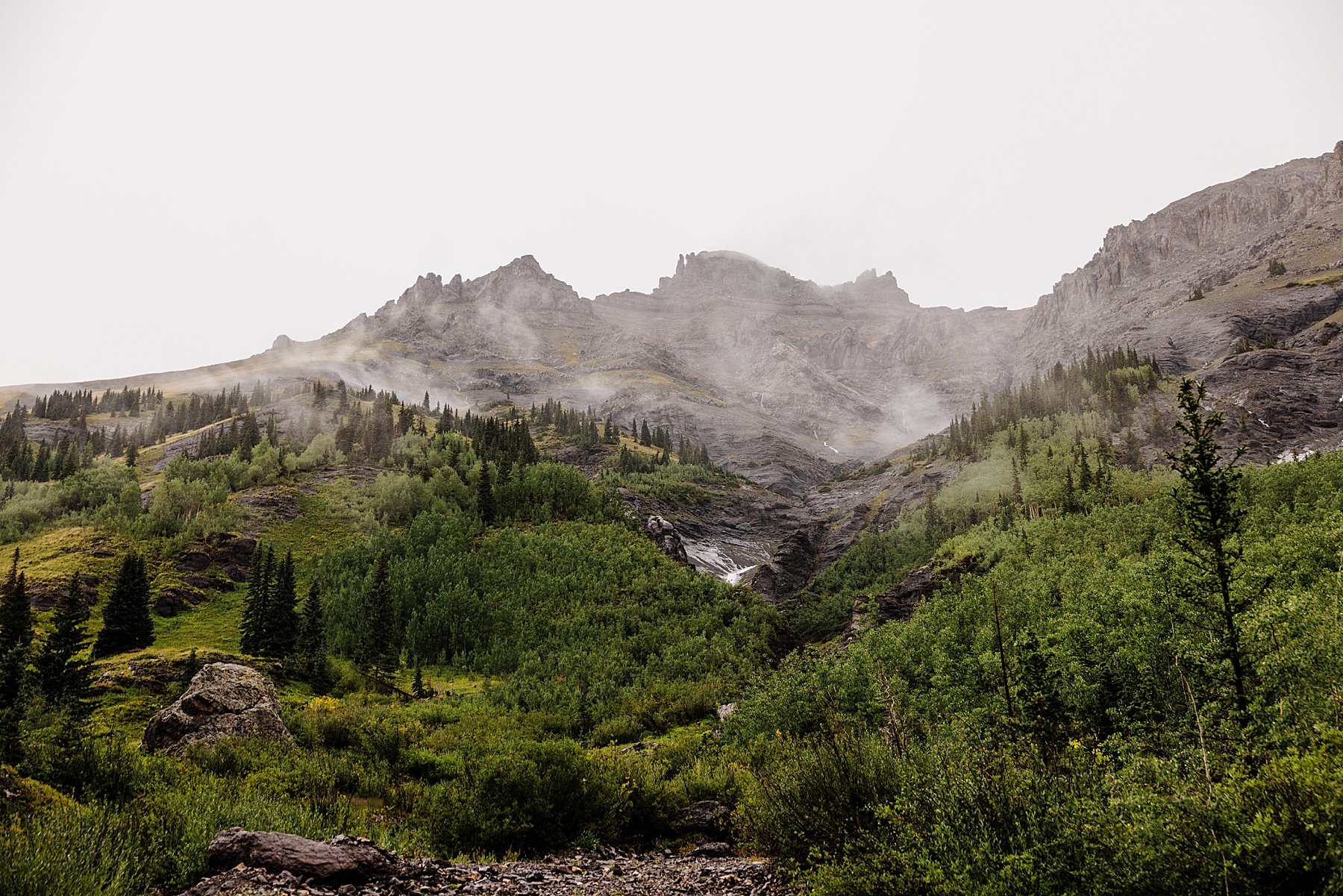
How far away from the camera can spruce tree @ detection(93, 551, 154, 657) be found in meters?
50.4

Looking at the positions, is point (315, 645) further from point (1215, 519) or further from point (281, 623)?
point (1215, 519)

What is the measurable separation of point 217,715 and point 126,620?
130 ft

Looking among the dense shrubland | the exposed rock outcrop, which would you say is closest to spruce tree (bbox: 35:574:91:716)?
the dense shrubland

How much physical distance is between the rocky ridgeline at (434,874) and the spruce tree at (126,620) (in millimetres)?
53103

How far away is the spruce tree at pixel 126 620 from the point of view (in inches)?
1983

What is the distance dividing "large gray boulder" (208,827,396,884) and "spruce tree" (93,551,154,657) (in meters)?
53.6

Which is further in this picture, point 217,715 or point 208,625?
point 208,625

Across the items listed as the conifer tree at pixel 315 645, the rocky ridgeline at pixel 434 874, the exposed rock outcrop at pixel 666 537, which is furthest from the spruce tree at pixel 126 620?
the exposed rock outcrop at pixel 666 537

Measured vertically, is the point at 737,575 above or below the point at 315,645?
below

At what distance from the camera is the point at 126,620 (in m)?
52.0

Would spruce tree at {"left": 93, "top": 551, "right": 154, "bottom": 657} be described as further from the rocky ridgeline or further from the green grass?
the rocky ridgeline

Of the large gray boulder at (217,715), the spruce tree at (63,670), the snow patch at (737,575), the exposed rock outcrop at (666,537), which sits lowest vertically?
the snow patch at (737,575)

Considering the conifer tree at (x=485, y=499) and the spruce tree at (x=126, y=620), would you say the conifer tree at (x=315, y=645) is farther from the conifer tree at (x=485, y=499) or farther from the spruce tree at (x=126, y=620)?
the conifer tree at (x=485, y=499)

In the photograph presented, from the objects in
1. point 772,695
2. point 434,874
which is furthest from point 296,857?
point 772,695
